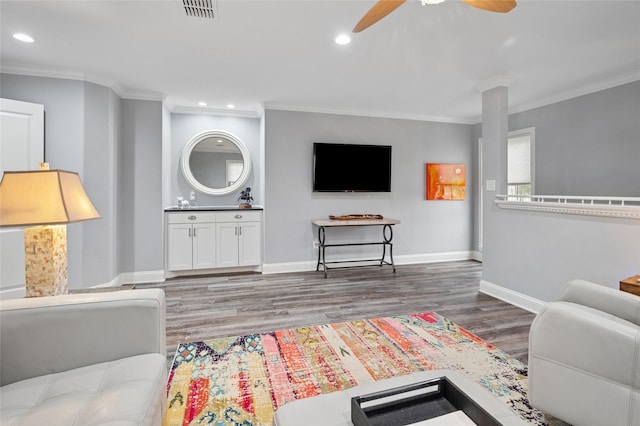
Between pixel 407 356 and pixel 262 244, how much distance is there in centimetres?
286

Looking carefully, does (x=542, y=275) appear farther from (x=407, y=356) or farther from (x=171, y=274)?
(x=171, y=274)

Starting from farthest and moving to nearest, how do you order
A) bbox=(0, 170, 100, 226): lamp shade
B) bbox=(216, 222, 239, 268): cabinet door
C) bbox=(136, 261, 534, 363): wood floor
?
bbox=(216, 222, 239, 268): cabinet door < bbox=(136, 261, 534, 363): wood floor < bbox=(0, 170, 100, 226): lamp shade

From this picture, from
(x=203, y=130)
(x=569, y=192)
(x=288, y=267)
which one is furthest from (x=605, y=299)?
(x=203, y=130)

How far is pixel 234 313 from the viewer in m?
2.99

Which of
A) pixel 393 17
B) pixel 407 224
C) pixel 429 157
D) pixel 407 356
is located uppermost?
pixel 393 17

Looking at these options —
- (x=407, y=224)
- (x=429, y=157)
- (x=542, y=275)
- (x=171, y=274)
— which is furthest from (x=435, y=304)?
(x=171, y=274)

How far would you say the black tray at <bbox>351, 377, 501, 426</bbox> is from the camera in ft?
3.27

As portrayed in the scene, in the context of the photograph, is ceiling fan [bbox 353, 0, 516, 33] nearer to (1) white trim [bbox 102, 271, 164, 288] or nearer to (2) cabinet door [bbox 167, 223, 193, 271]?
(2) cabinet door [bbox 167, 223, 193, 271]

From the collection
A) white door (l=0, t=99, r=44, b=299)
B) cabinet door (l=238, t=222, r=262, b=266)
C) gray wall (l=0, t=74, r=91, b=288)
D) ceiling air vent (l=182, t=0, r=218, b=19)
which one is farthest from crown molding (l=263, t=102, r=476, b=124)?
white door (l=0, t=99, r=44, b=299)

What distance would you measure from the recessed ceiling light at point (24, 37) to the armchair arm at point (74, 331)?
256cm

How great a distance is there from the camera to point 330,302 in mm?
3295

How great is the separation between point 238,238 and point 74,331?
125 inches

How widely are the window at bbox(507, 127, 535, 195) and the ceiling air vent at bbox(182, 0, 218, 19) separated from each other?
443 centimetres

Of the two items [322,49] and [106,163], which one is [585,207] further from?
[106,163]
